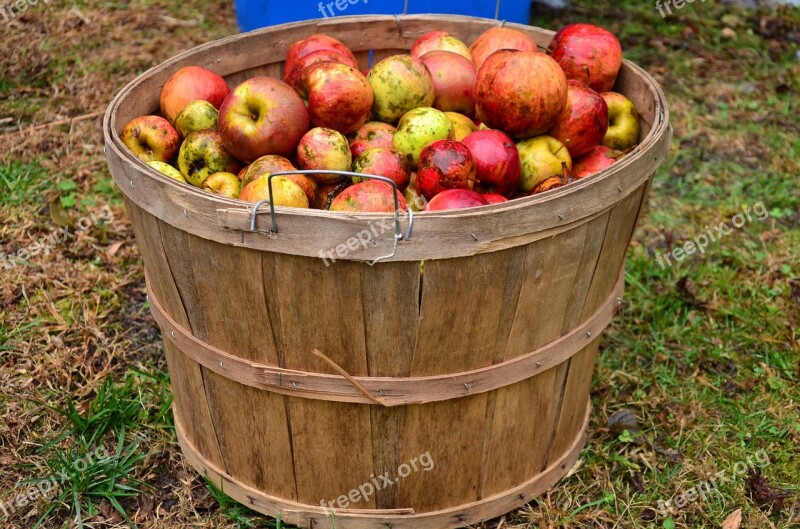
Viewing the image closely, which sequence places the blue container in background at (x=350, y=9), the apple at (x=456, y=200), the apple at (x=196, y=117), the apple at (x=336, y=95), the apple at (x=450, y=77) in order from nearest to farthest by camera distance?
the apple at (x=456, y=200)
the apple at (x=336, y=95)
the apple at (x=196, y=117)
the apple at (x=450, y=77)
the blue container in background at (x=350, y=9)

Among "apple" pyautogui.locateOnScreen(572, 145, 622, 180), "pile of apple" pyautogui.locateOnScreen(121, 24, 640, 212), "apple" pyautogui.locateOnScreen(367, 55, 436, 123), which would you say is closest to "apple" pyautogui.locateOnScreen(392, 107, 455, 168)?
"pile of apple" pyautogui.locateOnScreen(121, 24, 640, 212)

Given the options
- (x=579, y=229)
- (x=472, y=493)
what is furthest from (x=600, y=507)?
(x=579, y=229)

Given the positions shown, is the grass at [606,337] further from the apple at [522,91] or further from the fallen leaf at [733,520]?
the apple at [522,91]

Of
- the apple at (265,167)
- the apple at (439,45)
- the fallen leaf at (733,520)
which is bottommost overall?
the fallen leaf at (733,520)

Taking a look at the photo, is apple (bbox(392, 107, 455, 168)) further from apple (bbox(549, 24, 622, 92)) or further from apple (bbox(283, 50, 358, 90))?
apple (bbox(549, 24, 622, 92))

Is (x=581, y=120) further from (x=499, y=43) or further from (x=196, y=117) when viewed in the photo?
(x=196, y=117)

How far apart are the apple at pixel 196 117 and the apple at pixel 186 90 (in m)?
0.06

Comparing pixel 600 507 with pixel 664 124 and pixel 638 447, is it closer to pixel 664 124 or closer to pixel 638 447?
pixel 638 447

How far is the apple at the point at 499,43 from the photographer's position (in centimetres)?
294

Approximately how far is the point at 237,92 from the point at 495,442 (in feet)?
4.64

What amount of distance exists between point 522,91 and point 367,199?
67cm

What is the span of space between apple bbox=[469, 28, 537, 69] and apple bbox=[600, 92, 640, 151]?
14.7 inches

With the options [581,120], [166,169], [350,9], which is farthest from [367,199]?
[350,9]

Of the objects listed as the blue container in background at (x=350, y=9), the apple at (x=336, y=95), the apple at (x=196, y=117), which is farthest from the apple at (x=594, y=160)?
the blue container in background at (x=350, y=9)
